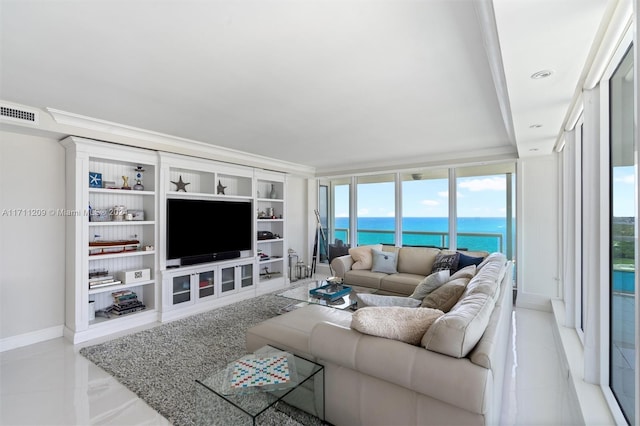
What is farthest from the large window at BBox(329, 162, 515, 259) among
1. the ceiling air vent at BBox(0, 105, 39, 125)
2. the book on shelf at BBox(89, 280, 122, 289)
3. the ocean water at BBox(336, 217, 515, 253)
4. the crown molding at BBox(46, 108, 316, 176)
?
the ceiling air vent at BBox(0, 105, 39, 125)

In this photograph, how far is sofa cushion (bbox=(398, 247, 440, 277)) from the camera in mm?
4766

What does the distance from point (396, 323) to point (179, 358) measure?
7.44 ft

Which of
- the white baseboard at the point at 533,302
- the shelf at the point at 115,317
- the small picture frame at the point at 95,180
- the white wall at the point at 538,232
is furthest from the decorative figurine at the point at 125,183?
the white baseboard at the point at 533,302

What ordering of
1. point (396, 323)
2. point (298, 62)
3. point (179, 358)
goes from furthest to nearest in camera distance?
point (179, 358) < point (298, 62) < point (396, 323)

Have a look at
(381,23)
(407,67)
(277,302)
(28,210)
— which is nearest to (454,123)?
(407,67)

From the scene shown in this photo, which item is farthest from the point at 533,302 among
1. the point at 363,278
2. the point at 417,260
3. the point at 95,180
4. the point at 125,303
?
the point at 95,180

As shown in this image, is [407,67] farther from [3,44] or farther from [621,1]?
[3,44]

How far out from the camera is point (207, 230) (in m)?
4.62

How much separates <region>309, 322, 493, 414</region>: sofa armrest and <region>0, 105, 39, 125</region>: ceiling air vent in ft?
11.6

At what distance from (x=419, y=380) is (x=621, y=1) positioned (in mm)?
1956

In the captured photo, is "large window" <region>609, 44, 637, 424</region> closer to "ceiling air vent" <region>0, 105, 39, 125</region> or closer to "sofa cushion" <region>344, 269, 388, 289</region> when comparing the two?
"sofa cushion" <region>344, 269, 388, 289</region>

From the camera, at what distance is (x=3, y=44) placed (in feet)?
6.27

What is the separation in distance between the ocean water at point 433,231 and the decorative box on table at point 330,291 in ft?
8.62

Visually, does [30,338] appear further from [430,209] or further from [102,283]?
[430,209]
